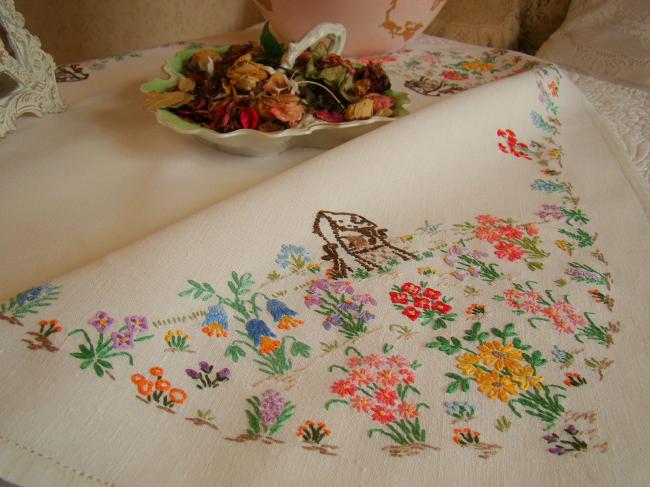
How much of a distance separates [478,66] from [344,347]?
2.54 ft

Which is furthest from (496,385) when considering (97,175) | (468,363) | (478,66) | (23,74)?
(478,66)

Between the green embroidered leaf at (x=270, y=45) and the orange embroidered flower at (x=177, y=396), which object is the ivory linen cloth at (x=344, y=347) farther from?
the green embroidered leaf at (x=270, y=45)

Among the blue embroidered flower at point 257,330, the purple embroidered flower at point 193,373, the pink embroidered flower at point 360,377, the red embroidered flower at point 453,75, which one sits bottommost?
the purple embroidered flower at point 193,373

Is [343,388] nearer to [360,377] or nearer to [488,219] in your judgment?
[360,377]

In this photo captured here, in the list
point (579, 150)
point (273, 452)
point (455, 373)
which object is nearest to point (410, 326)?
point (455, 373)

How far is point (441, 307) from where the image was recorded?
1.43 ft

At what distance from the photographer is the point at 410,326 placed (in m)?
0.41

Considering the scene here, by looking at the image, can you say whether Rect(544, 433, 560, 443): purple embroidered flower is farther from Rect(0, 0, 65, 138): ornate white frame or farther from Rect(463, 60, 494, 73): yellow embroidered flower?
Rect(463, 60, 494, 73): yellow embroidered flower

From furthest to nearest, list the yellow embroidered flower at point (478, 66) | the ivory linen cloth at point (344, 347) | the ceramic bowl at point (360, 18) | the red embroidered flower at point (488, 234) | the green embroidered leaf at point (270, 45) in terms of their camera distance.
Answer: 1. the yellow embroidered flower at point (478, 66)
2. the ceramic bowl at point (360, 18)
3. the green embroidered leaf at point (270, 45)
4. the red embroidered flower at point (488, 234)
5. the ivory linen cloth at point (344, 347)

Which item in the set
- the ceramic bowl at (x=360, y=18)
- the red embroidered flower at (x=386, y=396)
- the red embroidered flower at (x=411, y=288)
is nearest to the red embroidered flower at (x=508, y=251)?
the red embroidered flower at (x=411, y=288)

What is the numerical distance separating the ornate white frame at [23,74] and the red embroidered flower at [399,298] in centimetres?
51

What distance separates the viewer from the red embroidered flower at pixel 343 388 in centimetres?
36

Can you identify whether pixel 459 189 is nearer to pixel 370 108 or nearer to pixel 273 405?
pixel 370 108

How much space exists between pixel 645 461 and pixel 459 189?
341 mm
